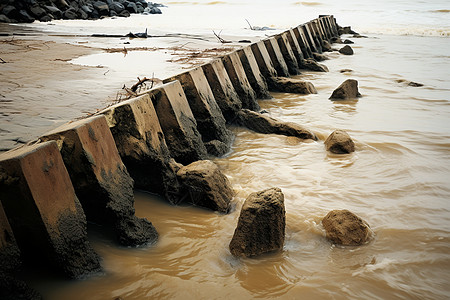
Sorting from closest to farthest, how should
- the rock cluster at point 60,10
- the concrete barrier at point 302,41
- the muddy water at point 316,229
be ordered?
the muddy water at point 316,229, the concrete barrier at point 302,41, the rock cluster at point 60,10

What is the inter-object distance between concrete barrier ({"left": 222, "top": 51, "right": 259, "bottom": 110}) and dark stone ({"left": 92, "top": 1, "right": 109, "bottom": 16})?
2039cm

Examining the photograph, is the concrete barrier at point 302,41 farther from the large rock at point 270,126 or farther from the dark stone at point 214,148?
the dark stone at point 214,148

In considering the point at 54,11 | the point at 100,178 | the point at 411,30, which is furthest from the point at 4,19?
the point at 411,30

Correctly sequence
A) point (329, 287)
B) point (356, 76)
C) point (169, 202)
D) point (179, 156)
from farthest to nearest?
point (356, 76)
point (179, 156)
point (169, 202)
point (329, 287)

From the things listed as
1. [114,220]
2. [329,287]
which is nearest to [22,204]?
[114,220]

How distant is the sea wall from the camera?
84.7 inches

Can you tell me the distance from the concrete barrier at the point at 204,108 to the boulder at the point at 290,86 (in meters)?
3.32

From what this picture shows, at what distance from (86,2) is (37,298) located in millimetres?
25670

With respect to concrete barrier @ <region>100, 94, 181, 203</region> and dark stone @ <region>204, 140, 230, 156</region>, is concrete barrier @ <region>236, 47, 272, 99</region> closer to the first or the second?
dark stone @ <region>204, 140, 230, 156</region>

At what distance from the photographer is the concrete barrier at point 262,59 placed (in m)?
7.76

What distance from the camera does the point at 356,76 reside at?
10.3 m

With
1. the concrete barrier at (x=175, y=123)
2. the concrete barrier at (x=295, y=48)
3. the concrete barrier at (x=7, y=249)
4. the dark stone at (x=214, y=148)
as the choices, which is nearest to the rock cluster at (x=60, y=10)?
the concrete barrier at (x=295, y=48)

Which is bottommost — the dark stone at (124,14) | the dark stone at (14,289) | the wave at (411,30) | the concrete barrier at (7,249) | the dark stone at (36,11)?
the wave at (411,30)

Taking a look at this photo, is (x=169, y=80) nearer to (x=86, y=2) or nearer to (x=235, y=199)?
(x=235, y=199)
